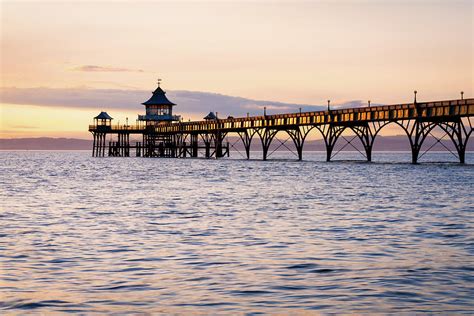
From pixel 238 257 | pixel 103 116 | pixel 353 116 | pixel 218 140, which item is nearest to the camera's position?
pixel 238 257

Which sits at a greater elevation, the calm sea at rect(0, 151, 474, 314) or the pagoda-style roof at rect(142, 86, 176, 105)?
the pagoda-style roof at rect(142, 86, 176, 105)

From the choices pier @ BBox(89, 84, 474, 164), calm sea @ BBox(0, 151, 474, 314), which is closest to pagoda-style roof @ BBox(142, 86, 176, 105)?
pier @ BBox(89, 84, 474, 164)

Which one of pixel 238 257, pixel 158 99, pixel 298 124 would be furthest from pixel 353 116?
pixel 158 99

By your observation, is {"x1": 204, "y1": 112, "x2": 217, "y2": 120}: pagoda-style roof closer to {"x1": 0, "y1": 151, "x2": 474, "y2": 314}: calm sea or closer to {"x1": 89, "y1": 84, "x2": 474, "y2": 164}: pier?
{"x1": 89, "y1": 84, "x2": 474, "y2": 164}: pier

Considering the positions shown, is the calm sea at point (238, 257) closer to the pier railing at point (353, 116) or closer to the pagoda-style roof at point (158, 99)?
the pier railing at point (353, 116)

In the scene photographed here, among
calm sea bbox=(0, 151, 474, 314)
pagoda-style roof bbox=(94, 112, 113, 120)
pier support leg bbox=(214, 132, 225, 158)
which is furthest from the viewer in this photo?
pagoda-style roof bbox=(94, 112, 113, 120)

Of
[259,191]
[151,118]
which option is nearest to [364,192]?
[259,191]

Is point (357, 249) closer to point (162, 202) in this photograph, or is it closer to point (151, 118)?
point (162, 202)

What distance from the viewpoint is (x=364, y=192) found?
3700cm

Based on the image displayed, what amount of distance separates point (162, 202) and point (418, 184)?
1846cm

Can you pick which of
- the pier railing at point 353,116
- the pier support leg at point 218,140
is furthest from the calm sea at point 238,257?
the pier support leg at point 218,140

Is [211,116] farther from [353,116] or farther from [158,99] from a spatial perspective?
[353,116]

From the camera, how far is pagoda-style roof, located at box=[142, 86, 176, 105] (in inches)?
5221

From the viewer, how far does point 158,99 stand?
13312 cm
